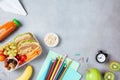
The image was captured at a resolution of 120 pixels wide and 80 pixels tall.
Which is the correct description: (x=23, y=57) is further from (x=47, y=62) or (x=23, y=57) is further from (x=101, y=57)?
(x=101, y=57)

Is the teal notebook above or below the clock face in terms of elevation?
below

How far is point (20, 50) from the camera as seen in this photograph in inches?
42.1

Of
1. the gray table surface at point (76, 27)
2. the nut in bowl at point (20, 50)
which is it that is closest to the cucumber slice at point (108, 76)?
the gray table surface at point (76, 27)

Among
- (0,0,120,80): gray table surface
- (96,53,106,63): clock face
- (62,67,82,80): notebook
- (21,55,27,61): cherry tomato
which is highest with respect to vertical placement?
(0,0,120,80): gray table surface

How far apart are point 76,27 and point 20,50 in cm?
22

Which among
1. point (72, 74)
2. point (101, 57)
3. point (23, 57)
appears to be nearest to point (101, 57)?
point (101, 57)

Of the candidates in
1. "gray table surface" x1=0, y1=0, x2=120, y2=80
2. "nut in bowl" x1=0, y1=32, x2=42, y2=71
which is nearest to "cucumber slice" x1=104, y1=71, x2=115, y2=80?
"gray table surface" x1=0, y1=0, x2=120, y2=80

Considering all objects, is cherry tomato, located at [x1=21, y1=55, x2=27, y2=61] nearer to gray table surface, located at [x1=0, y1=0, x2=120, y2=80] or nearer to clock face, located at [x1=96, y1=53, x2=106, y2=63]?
gray table surface, located at [x1=0, y1=0, x2=120, y2=80]

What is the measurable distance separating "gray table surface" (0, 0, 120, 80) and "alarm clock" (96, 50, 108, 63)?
2 centimetres

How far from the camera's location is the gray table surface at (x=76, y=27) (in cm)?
110

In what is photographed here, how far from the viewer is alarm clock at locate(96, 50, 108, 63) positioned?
3.58 ft

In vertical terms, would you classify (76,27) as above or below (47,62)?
above

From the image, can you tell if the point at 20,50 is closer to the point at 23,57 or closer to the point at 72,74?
the point at 23,57

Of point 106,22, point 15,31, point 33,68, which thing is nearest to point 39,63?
point 33,68
